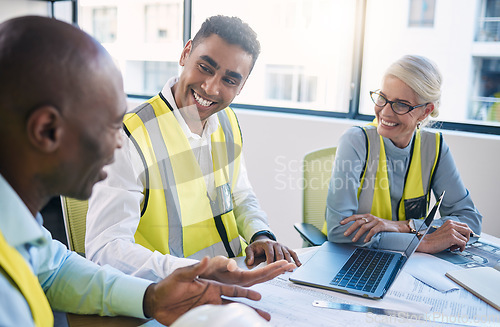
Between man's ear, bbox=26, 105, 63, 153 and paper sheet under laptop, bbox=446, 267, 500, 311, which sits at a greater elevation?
man's ear, bbox=26, 105, 63, 153

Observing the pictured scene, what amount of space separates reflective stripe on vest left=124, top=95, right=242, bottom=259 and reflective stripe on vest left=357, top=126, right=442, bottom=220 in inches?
24.2

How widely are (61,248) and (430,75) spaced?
5.19 feet

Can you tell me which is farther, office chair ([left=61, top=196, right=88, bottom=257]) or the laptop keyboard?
office chair ([left=61, top=196, right=88, bottom=257])

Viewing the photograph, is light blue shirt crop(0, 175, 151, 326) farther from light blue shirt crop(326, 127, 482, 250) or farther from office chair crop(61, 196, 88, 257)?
light blue shirt crop(326, 127, 482, 250)

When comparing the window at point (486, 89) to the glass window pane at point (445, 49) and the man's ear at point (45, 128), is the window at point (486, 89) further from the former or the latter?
the man's ear at point (45, 128)

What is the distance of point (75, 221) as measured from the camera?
1585mm

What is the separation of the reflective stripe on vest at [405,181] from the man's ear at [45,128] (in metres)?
1.49

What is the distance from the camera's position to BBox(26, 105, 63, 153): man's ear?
667 millimetres

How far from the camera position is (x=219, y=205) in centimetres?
170

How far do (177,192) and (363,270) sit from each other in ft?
2.20

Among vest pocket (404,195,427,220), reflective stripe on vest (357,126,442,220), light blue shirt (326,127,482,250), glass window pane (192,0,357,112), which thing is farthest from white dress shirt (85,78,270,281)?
glass window pane (192,0,357,112)

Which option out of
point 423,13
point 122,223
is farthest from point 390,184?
point 423,13

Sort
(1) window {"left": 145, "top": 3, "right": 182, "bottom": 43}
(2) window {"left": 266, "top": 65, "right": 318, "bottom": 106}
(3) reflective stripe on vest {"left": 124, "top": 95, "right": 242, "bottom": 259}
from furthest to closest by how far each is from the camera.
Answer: (1) window {"left": 145, "top": 3, "right": 182, "bottom": 43}
(2) window {"left": 266, "top": 65, "right": 318, "bottom": 106}
(3) reflective stripe on vest {"left": 124, "top": 95, "right": 242, "bottom": 259}

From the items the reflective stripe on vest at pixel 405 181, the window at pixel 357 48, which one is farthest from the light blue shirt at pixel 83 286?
the window at pixel 357 48
